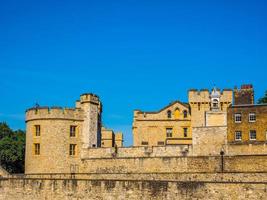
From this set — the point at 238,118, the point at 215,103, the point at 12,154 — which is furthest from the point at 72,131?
the point at 215,103

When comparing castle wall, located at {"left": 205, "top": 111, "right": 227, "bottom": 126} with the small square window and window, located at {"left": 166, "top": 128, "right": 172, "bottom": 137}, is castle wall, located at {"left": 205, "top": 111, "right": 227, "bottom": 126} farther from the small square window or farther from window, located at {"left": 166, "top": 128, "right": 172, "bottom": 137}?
the small square window

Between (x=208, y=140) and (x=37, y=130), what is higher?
(x=37, y=130)

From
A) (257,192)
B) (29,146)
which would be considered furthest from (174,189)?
(29,146)

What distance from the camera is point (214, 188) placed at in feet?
77.4

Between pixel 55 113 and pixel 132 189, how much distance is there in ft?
44.3

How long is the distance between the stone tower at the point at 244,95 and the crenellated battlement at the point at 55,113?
1454cm

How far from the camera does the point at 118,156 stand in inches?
1468

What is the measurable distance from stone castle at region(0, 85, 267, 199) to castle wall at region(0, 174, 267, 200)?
0.05 m

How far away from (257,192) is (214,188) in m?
2.11

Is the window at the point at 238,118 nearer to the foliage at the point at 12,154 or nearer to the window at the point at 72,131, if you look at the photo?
the window at the point at 72,131

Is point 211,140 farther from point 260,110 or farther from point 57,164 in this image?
point 57,164

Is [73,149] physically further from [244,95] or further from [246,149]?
[244,95]

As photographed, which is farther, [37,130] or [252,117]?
[252,117]

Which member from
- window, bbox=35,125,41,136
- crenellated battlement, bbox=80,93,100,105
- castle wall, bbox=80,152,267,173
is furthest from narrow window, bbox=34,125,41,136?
castle wall, bbox=80,152,267,173
